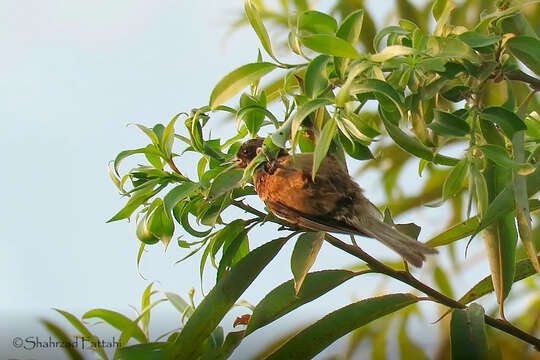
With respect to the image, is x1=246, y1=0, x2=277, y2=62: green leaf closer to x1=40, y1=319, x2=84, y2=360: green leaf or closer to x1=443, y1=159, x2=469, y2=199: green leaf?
x1=443, y1=159, x2=469, y2=199: green leaf

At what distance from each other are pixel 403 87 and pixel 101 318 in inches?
34.6

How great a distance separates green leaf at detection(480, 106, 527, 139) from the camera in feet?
3.66

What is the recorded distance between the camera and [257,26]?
1202 millimetres

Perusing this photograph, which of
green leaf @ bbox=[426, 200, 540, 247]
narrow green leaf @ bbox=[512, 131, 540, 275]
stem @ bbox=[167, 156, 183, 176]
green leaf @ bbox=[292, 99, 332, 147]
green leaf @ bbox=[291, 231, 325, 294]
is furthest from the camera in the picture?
green leaf @ bbox=[426, 200, 540, 247]

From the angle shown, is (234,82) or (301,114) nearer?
(301,114)

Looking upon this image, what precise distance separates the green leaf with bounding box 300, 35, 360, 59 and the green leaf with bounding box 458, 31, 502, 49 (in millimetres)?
170

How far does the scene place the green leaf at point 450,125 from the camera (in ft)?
3.60

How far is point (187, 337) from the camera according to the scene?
135 cm

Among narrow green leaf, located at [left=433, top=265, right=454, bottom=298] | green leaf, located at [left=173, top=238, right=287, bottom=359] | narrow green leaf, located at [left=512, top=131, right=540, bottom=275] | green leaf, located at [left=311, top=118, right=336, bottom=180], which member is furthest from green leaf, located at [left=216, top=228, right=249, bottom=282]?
narrow green leaf, located at [left=433, top=265, right=454, bottom=298]

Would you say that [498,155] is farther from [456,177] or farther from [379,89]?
[379,89]

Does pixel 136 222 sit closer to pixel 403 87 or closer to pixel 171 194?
pixel 171 194

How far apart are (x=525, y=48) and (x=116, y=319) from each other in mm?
1010

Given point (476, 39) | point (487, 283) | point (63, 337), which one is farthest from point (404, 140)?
point (63, 337)

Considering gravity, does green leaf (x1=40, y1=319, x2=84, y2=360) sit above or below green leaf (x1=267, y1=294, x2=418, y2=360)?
above
